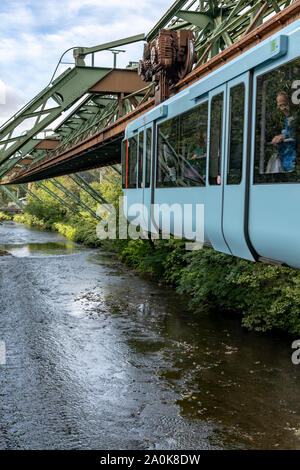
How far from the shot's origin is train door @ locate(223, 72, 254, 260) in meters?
7.15

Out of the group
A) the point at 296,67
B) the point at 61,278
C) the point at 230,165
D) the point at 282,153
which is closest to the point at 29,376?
the point at 230,165

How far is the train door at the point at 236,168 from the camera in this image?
23.5ft

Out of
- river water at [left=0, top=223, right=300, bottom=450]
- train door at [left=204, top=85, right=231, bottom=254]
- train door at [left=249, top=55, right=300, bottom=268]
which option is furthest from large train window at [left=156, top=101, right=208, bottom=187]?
river water at [left=0, top=223, right=300, bottom=450]

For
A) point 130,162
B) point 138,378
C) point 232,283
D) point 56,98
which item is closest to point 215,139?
point 138,378

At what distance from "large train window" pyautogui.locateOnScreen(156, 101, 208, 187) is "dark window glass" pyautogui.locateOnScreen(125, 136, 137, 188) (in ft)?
7.83

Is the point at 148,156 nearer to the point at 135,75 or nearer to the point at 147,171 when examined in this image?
the point at 147,171

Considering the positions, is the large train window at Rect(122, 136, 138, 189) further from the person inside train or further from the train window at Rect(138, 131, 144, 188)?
the person inside train

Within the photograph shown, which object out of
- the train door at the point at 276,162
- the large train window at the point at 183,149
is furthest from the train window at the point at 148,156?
the train door at the point at 276,162

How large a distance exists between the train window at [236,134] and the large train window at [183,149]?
112 centimetres

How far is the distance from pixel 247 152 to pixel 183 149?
9.75 feet

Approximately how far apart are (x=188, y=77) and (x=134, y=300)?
6.19m

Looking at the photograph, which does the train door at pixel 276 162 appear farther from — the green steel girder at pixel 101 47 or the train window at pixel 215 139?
the green steel girder at pixel 101 47
